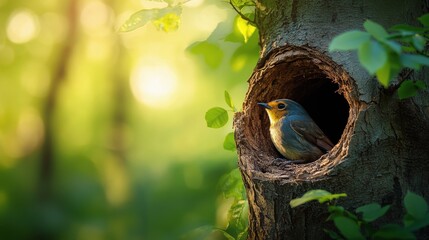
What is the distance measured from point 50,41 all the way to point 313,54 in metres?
3.79

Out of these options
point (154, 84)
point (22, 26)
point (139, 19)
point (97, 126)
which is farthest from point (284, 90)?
point (22, 26)

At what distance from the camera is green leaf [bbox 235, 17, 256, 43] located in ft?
13.3

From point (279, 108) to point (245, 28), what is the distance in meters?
0.61

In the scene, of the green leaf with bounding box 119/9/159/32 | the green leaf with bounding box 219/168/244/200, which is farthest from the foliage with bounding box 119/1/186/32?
the green leaf with bounding box 219/168/244/200

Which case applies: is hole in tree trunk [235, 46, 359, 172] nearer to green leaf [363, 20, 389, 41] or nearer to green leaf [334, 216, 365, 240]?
green leaf [334, 216, 365, 240]

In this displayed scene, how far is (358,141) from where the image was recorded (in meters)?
3.29

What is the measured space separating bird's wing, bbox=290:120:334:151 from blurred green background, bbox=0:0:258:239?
1.50 metres

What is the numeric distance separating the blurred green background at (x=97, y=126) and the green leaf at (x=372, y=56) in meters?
3.88

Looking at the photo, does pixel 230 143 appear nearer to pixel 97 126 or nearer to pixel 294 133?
pixel 294 133

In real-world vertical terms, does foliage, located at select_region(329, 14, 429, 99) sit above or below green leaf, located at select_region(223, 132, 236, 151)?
above

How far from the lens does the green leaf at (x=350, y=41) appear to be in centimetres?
214

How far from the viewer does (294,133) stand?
15.2ft

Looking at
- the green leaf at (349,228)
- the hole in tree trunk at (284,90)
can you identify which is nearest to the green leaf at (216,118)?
the hole in tree trunk at (284,90)

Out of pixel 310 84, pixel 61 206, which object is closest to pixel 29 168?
pixel 61 206
